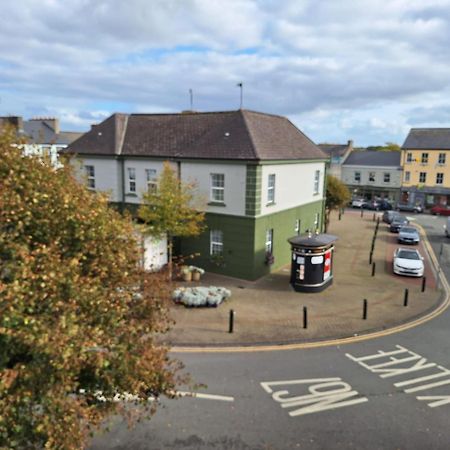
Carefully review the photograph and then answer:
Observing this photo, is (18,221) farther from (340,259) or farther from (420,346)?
(340,259)

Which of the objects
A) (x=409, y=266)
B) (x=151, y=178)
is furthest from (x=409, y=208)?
(x=151, y=178)

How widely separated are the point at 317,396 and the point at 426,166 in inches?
2199

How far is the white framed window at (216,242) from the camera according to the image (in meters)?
22.9

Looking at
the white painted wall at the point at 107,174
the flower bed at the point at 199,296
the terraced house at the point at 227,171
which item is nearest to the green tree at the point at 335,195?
the terraced house at the point at 227,171

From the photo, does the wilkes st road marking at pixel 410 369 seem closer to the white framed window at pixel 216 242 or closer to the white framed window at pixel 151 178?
the white framed window at pixel 216 242

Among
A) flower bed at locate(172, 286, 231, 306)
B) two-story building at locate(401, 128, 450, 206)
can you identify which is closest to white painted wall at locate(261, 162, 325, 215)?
flower bed at locate(172, 286, 231, 306)

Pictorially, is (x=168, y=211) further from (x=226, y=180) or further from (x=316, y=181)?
(x=316, y=181)

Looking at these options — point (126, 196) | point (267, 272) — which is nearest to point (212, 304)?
point (267, 272)

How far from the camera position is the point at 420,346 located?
1470cm

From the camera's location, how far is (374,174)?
64625 millimetres

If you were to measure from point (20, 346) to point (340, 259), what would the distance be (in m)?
25.0

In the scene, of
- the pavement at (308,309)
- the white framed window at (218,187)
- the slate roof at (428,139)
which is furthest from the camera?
the slate roof at (428,139)

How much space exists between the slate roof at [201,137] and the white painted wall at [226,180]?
0.54 meters

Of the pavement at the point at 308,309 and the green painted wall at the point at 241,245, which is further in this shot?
the green painted wall at the point at 241,245
